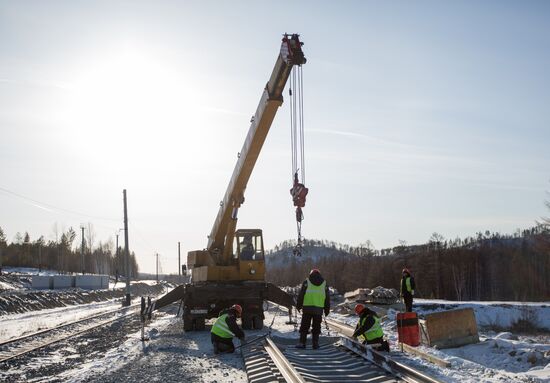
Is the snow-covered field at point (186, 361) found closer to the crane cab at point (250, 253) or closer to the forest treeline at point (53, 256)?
the crane cab at point (250, 253)

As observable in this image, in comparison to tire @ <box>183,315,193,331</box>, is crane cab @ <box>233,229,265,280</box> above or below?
above

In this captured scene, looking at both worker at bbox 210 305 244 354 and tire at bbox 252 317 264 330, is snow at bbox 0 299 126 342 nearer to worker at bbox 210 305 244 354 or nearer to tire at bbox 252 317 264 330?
tire at bbox 252 317 264 330

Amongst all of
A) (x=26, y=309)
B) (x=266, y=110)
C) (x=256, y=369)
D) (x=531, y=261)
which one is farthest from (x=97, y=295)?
(x=531, y=261)

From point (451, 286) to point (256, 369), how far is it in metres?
80.0

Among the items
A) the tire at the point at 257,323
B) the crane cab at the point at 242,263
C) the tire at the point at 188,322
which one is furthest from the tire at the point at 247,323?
the tire at the point at 188,322

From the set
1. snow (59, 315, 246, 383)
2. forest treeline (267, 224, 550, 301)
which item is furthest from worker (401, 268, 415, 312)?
forest treeline (267, 224, 550, 301)

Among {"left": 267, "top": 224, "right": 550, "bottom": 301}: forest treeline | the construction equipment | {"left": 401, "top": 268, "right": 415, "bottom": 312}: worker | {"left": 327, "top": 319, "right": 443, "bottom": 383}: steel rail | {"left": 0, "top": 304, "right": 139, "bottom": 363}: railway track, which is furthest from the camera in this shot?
{"left": 267, "top": 224, "right": 550, "bottom": 301}: forest treeline

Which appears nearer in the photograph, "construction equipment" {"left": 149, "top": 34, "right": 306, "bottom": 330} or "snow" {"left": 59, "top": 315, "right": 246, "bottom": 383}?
"snow" {"left": 59, "top": 315, "right": 246, "bottom": 383}

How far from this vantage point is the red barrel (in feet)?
45.1

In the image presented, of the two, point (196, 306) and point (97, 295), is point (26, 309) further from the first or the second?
point (196, 306)

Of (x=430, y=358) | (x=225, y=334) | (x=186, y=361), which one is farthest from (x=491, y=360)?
(x=186, y=361)

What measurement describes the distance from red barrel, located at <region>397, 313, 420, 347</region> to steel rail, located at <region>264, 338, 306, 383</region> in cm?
331

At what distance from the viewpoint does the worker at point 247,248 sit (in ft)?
68.1

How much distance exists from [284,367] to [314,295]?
12.7ft
